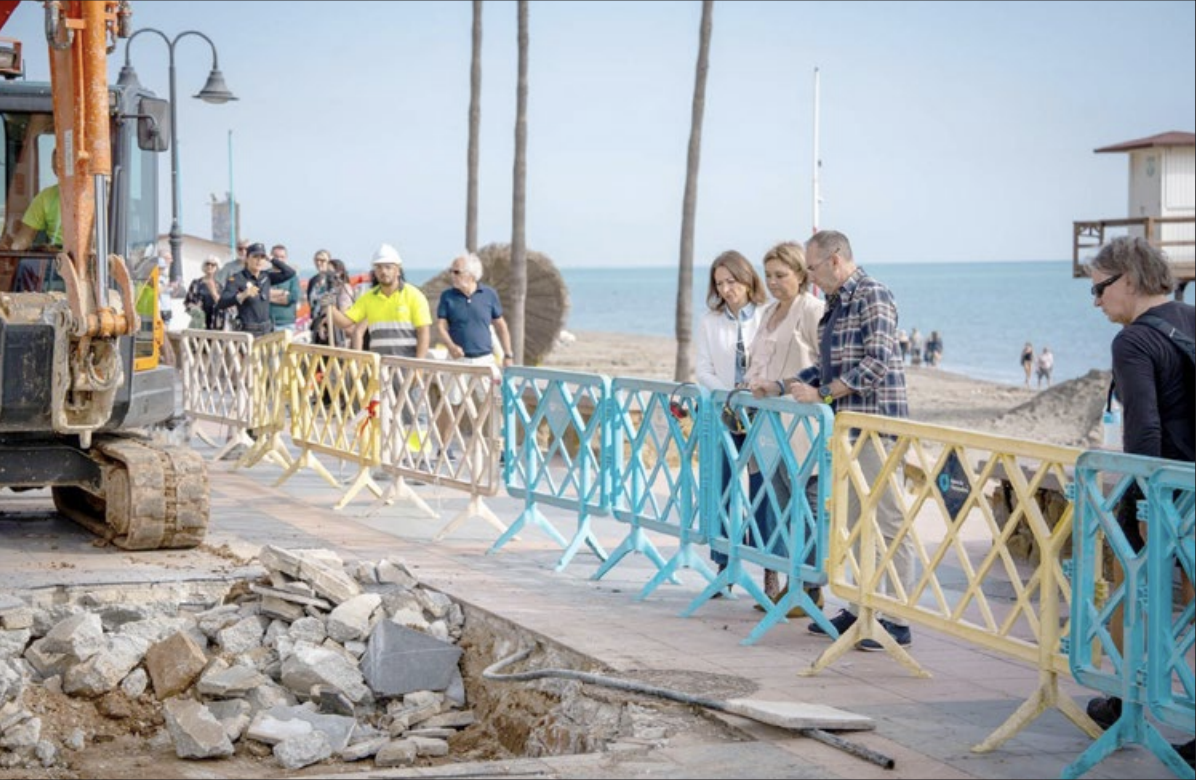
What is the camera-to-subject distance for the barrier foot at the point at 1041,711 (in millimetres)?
6750

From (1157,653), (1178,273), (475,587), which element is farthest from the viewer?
(1178,273)

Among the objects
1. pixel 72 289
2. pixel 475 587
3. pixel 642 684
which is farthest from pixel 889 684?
pixel 72 289

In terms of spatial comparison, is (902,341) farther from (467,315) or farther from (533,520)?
(533,520)

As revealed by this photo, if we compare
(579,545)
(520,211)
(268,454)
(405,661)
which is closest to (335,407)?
(268,454)

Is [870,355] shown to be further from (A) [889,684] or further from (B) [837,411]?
(A) [889,684]

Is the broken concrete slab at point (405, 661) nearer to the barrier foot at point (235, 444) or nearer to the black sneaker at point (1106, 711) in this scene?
the black sneaker at point (1106, 711)

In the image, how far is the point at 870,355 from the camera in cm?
864

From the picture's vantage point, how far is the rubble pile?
8188 mm

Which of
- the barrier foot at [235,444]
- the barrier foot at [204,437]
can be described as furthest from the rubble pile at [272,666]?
the barrier foot at [204,437]

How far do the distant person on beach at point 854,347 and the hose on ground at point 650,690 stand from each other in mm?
1482

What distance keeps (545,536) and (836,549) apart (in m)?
4.44

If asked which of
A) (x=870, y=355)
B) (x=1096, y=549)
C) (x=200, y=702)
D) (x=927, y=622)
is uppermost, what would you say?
(x=870, y=355)

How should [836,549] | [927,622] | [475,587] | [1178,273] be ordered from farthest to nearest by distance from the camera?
[1178,273] < [475,587] < [836,549] < [927,622]

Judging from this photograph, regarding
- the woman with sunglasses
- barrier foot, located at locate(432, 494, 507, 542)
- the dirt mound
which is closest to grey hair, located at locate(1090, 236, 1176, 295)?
barrier foot, located at locate(432, 494, 507, 542)
